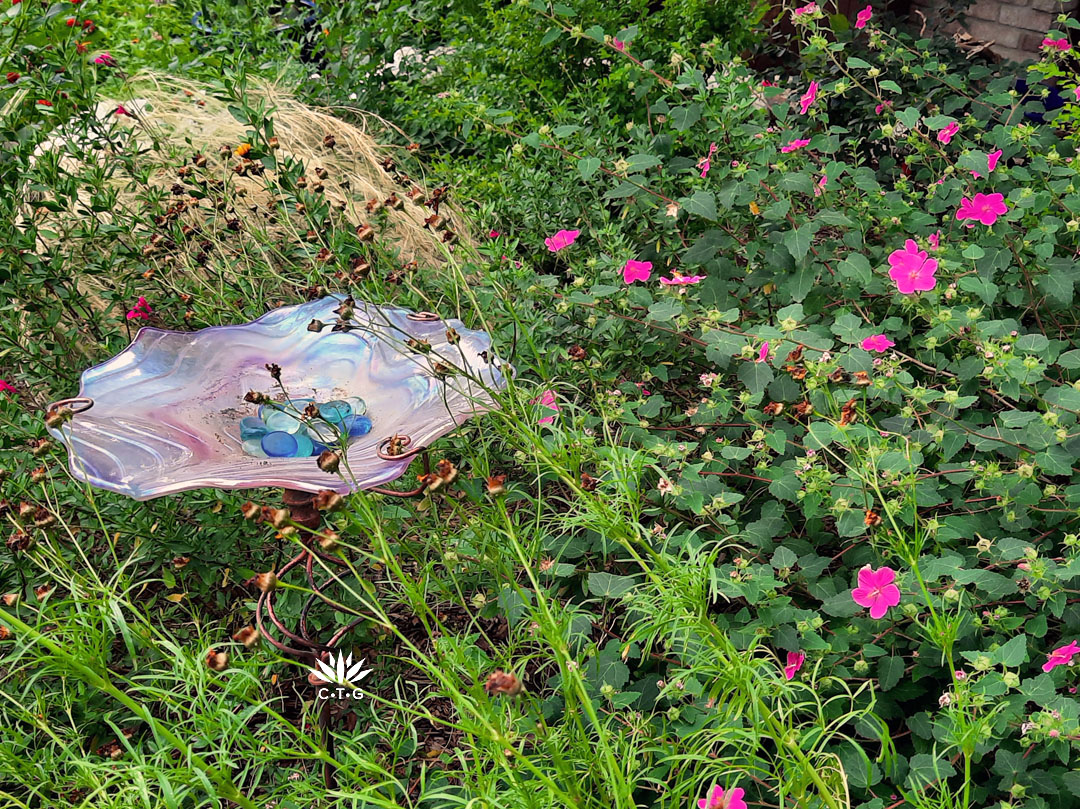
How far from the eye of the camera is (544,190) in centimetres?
289

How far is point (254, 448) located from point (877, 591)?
1.15m

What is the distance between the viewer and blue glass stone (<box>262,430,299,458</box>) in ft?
5.62

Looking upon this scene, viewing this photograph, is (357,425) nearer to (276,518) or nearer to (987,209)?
(276,518)

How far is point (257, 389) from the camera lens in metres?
1.86

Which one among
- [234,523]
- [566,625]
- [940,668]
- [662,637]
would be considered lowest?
[234,523]

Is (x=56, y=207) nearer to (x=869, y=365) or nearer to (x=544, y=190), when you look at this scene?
(x=544, y=190)

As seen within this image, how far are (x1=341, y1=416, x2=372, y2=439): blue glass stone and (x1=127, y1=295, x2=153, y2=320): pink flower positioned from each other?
112 cm

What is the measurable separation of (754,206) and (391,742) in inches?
58.8

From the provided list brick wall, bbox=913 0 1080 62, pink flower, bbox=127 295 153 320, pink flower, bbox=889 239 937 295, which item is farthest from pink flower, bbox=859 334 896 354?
Answer: brick wall, bbox=913 0 1080 62

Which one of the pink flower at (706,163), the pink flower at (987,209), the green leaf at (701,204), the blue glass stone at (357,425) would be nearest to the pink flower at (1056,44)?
the pink flower at (987,209)

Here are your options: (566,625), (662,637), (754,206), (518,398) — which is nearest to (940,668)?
(662,637)

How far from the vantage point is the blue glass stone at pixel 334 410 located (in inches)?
69.2

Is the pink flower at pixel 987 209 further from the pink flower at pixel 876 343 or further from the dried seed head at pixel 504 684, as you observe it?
the dried seed head at pixel 504 684

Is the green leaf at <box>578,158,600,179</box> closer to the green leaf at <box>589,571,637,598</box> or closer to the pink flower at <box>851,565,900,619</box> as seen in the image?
the green leaf at <box>589,571,637,598</box>
